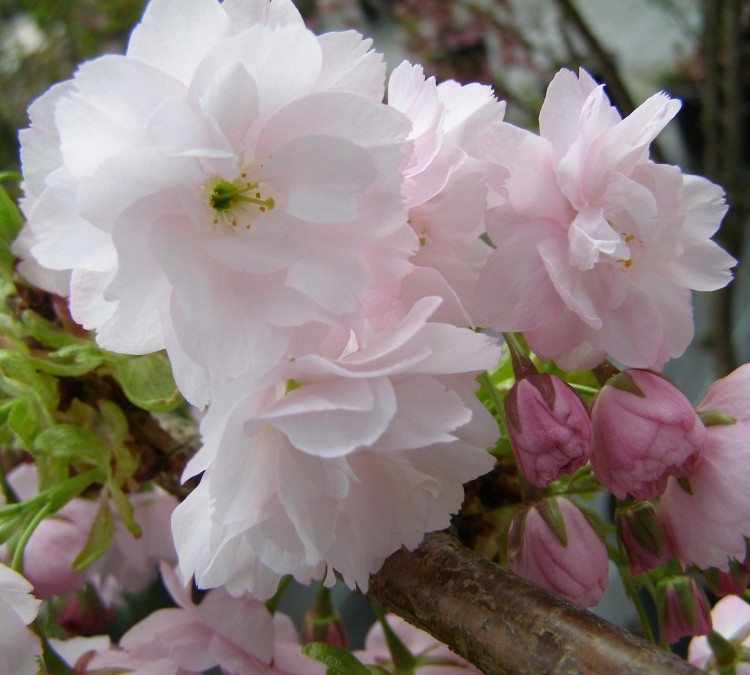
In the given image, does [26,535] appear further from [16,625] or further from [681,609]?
[681,609]

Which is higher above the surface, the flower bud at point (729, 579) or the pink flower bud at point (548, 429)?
the pink flower bud at point (548, 429)

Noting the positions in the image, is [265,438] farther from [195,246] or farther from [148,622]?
[148,622]

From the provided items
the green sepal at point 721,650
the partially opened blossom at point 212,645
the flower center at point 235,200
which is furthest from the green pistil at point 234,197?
the green sepal at point 721,650

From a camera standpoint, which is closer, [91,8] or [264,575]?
[264,575]

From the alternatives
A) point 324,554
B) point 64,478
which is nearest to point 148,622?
point 64,478

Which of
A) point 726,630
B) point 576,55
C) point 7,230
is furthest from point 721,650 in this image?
point 576,55

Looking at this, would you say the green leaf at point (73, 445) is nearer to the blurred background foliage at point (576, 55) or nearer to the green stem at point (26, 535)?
the green stem at point (26, 535)
